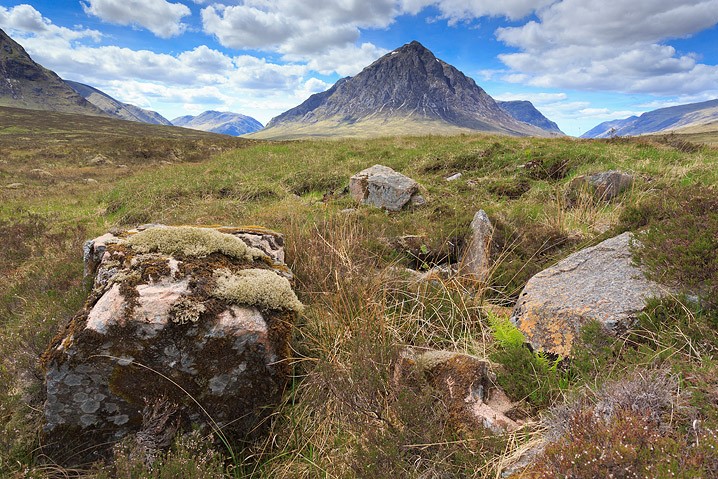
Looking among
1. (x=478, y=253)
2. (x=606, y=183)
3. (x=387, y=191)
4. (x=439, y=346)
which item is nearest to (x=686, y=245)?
(x=478, y=253)

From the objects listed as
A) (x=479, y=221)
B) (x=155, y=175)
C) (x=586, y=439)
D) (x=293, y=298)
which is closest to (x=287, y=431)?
(x=293, y=298)

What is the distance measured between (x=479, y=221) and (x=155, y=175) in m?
17.4

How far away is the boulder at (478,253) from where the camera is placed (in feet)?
16.9

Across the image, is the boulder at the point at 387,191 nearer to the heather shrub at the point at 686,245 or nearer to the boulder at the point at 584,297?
the boulder at the point at 584,297

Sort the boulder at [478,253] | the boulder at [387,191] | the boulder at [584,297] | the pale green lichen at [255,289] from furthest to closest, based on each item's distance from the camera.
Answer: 1. the boulder at [387,191]
2. the boulder at [478,253]
3. the boulder at [584,297]
4. the pale green lichen at [255,289]

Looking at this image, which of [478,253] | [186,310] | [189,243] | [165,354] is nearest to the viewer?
[165,354]

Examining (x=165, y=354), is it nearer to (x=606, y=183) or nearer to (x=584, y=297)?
(x=584, y=297)

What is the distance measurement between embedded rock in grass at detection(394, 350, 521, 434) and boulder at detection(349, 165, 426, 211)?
21.6 ft

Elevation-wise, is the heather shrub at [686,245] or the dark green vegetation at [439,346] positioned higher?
the heather shrub at [686,245]

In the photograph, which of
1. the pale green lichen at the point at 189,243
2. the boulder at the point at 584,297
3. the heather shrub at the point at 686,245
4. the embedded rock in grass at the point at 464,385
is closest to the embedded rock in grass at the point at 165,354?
the pale green lichen at the point at 189,243

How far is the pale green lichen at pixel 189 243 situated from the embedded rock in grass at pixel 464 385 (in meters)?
2.13

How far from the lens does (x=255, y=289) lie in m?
3.42

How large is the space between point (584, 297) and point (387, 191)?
6.67 m

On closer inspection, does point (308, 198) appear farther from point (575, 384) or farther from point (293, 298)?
point (575, 384)
